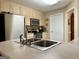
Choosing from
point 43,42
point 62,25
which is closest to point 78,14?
point 43,42

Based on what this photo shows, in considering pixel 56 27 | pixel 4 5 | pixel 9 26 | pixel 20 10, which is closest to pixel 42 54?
pixel 9 26

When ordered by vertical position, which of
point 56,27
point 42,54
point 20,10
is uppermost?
point 20,10

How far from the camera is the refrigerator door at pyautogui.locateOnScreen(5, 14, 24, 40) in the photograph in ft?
9.04

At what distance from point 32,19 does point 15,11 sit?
1110 mm

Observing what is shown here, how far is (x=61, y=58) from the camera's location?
723mm

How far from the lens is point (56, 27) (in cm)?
479

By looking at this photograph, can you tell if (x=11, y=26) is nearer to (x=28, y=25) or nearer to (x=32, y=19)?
(x=28, y=25)

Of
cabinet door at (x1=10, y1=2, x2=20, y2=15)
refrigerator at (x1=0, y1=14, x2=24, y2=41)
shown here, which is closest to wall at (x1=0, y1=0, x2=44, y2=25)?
cabinet door at (x1=10, y1=2, x2=20, y2=15)

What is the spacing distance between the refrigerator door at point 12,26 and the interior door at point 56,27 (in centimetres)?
235

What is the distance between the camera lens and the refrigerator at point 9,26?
2.64 meters

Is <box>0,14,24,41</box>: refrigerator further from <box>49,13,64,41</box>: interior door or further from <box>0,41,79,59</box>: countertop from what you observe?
<box>49,13,64,41</box>: interior door

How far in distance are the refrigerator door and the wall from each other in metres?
0.44

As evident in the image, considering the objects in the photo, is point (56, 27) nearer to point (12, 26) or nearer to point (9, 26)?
point (12, 26)

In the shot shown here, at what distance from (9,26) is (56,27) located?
113 inches
